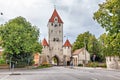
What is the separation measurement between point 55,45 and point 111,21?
97.8 meters

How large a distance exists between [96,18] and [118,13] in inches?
240

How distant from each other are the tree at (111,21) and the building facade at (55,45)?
91564 mm

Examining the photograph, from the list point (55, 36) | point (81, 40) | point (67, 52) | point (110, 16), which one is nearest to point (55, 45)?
point (55, 36)

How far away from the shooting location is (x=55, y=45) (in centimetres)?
13125

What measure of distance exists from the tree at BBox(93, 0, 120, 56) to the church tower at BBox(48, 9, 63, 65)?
304 feet

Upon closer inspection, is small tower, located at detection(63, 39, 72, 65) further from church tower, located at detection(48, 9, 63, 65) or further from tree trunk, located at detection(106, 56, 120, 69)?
tree trunk, located at detection(106, 56, 120, 69)

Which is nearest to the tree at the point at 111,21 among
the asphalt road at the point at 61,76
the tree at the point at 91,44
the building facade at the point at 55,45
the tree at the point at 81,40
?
the asphalt road at the point at 61,76

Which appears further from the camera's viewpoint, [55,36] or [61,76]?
[55,36]

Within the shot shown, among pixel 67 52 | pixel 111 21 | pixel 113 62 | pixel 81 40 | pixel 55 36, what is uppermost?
pixel 55 36

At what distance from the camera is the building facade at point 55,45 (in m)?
130

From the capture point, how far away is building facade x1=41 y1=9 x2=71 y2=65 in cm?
12975

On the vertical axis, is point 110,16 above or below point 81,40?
below

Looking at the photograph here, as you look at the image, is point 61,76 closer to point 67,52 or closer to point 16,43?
point 16,43

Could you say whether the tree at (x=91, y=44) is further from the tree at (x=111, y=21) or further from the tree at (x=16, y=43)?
the tree at (x=111, y=21)
